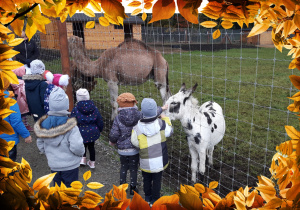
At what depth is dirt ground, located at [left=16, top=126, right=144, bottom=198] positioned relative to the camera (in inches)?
152

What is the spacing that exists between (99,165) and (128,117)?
1429 mm

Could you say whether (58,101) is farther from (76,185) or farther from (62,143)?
(76,185)

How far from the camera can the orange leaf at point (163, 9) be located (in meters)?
0.74

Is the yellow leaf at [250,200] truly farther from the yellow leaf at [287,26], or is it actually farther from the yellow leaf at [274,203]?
the yellow leaf at [287,26]

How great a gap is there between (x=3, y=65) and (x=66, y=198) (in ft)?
1.45

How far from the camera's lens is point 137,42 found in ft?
19.4

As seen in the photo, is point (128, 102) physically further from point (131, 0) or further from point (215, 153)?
point (131, 0)

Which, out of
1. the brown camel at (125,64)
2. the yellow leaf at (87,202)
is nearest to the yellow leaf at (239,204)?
the yellow leaf at (87,202)

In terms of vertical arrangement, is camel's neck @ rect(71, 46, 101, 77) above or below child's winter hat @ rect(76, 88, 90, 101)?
above

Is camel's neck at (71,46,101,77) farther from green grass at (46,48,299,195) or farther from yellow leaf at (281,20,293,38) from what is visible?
yellow leaf at (281,20,293,38)

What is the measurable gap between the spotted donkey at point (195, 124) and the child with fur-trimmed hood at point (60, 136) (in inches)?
57.1

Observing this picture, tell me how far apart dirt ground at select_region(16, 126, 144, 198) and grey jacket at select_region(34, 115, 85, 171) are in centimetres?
82

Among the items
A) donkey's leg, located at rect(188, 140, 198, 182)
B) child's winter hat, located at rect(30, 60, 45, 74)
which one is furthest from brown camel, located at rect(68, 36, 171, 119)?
donkey's leg, located at rect(188, 140, 198, 182)

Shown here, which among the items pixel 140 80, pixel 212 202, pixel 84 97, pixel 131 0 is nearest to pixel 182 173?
pixel 84 97
